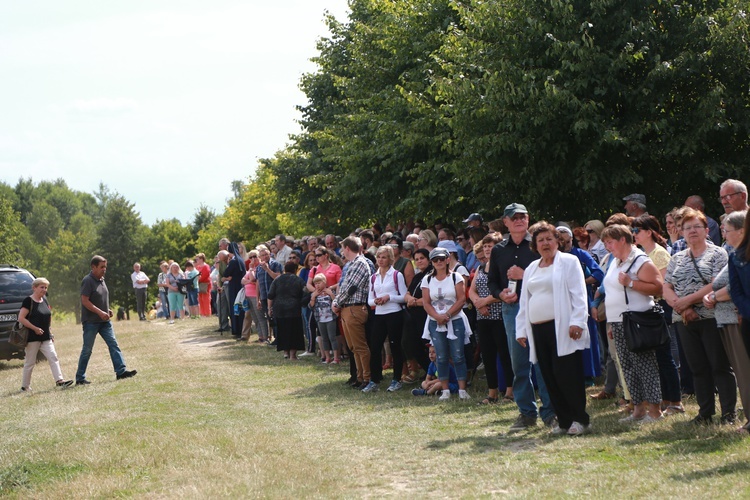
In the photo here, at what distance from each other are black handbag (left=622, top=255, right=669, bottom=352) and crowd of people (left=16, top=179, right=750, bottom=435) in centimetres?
6

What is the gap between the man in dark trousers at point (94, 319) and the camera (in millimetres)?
17703

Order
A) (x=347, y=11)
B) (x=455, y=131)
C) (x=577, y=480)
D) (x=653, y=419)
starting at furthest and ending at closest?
(x=347, y=11) < (x=455, y=131) < (x=653, y=419) < (x=577, y=480)

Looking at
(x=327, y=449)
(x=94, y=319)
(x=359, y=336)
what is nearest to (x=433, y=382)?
(x=359, y=336)

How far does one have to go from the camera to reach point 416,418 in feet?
37.8

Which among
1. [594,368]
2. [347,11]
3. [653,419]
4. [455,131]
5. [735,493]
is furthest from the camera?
[347,11]

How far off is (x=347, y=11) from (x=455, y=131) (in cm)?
1986

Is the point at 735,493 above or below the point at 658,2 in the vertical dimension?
below

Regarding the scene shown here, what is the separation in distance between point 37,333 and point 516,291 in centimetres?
1040

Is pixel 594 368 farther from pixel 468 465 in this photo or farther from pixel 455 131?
pixel 455 131

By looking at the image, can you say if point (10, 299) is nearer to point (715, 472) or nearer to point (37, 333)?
point (37, 333)

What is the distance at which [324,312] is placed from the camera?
707 inches

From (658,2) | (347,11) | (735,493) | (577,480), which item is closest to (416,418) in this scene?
(577,480)

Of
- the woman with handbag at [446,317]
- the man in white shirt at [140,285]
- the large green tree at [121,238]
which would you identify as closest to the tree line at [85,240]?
the large green tree at [121,238]

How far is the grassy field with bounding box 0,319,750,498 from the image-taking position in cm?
769
